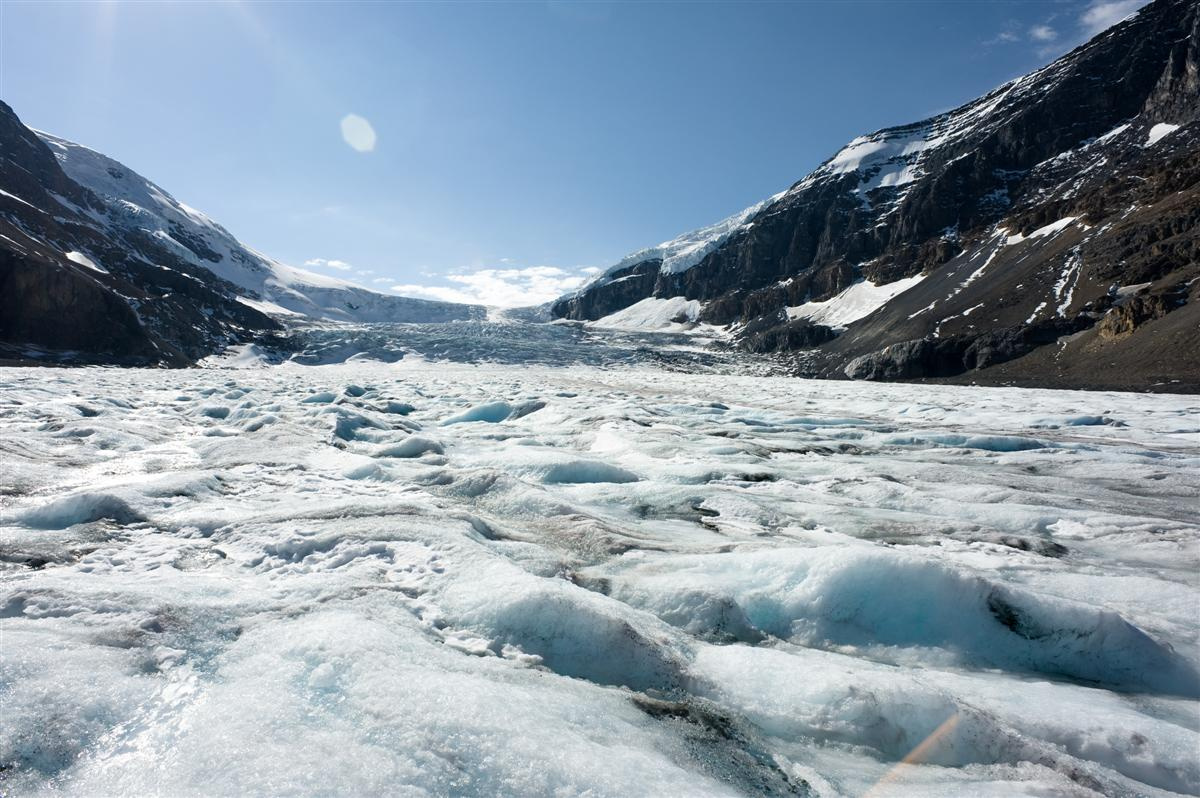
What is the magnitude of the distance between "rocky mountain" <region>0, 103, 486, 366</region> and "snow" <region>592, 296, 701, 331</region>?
113 feet

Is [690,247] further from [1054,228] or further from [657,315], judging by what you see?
[1054,228]

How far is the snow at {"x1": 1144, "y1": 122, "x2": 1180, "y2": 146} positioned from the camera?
56.8 m

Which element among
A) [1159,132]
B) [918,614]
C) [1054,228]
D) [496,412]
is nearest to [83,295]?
[496,412]

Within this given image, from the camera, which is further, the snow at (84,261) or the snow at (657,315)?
the snow at (657,315)

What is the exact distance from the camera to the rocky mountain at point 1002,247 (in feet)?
106

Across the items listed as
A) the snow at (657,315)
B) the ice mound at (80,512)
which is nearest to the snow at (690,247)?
the snow at (657,315)

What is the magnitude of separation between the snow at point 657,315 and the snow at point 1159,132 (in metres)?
59.5

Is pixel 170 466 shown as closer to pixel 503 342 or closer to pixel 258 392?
pixel 258 392

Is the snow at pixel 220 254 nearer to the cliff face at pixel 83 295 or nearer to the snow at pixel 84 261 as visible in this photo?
the cliff face at pixel 83 295

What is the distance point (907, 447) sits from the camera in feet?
31.0

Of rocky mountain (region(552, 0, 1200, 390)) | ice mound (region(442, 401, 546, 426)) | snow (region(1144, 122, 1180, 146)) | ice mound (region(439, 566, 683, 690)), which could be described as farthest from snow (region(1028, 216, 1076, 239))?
ice mound (region(439, 566, 683, 690))

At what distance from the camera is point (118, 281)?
44.6 metres

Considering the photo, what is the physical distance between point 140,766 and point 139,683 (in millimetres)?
593

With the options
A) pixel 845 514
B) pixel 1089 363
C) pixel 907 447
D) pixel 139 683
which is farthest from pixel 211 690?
pixel 1089 363
